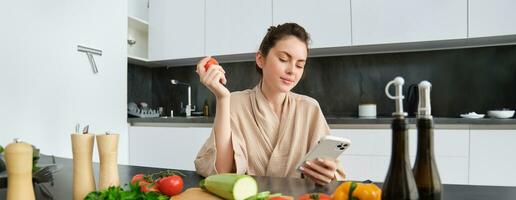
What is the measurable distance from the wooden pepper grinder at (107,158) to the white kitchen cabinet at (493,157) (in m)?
2.00

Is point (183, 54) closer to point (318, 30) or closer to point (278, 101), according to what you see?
point (318, 30)

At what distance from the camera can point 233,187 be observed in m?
0.75

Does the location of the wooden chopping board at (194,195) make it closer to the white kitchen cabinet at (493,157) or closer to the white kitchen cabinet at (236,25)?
the white kitchen cabinet at (493,157)

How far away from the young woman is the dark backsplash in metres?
1.46

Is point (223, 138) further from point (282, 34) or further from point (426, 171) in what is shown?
point (426, 171)

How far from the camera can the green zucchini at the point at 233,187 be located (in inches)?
29.7

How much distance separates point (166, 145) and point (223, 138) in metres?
1.60

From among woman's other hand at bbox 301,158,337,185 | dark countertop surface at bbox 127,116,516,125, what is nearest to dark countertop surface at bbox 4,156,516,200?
woman's other hand at bbox 301,158,337,185

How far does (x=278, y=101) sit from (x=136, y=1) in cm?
208

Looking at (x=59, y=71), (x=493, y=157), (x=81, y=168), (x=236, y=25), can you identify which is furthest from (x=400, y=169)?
(x=236, y=25)

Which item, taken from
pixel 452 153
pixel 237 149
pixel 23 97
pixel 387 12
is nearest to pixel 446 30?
pixel 387 12

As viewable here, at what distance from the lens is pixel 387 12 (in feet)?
7.80

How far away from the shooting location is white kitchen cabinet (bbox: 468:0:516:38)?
2.14 m

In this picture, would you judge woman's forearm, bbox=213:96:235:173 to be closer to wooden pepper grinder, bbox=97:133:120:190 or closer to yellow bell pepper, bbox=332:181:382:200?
wooden pepper grinder, bbox=97:133:120:190
